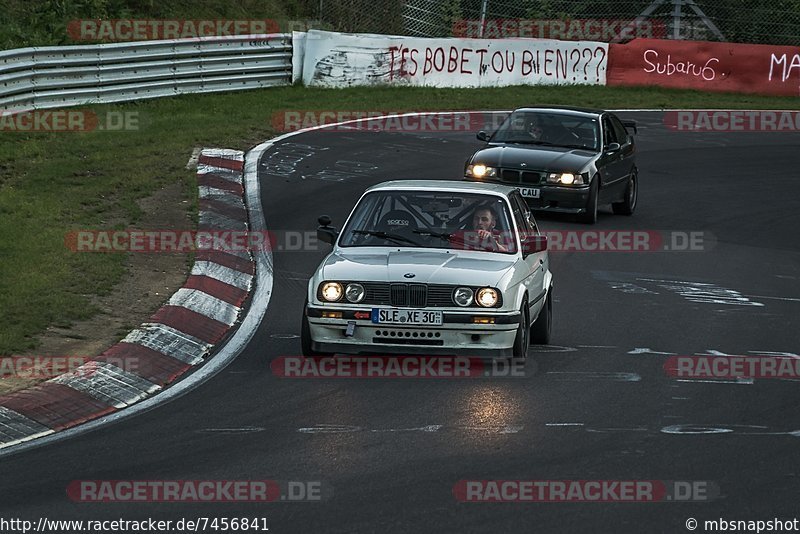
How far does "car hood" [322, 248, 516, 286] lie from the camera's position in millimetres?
9656

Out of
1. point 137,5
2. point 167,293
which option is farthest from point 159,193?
point 137,5

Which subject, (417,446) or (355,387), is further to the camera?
(355,387)

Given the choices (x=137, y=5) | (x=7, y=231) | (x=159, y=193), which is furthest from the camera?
(x=137, y=5)

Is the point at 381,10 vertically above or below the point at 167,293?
above

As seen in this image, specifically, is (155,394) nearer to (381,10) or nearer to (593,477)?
(593,477)

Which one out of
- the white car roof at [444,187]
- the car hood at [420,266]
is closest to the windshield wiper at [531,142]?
the white car roof at [444,187]

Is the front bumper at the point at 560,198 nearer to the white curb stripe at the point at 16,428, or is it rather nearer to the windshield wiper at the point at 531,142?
the windshield wiper at the point at 531,142

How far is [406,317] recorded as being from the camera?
9523mm

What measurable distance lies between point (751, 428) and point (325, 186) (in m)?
11.1

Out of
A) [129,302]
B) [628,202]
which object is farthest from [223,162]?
[129,302]

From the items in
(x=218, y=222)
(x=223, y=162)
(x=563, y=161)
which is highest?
(x=563, y=161)

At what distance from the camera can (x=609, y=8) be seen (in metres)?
33.3

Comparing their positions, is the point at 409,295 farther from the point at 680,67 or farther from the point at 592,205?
the point at 680,67

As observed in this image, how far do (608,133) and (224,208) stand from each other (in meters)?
5.64
